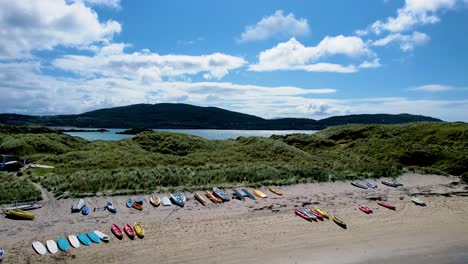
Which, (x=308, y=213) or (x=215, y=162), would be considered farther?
(x=215, y=162)

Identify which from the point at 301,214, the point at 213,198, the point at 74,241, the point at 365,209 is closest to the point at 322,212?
the point at 301,214

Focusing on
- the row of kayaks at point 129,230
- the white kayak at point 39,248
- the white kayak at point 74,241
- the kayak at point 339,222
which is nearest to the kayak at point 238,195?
the kayak at point 339,222

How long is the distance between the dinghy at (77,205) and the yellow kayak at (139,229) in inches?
142

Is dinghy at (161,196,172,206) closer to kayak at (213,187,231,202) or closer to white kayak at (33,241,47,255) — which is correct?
kayak at (213,187,231,202)

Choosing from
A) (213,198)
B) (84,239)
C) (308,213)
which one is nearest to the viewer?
(84,239)

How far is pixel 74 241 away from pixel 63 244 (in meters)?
0.44

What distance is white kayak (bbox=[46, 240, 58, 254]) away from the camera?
43.5 ft

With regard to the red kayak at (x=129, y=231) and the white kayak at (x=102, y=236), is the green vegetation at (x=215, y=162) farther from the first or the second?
the white kayak at (x=102, y=236)

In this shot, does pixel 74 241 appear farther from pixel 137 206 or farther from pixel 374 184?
pixel 374 184

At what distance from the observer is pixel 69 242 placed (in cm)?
1407

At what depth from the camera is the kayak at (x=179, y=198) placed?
63.1 feet

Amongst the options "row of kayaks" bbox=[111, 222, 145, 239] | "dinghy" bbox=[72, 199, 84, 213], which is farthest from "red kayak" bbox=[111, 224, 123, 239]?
"dinghy" bbox=[72, 199, 84, 213]

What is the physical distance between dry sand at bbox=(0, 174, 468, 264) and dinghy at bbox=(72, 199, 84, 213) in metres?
0.33

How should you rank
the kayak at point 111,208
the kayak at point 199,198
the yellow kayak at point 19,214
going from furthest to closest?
1. the kayak at point 199,198
2. the kayak at point 111,208
3. the yellow kayak at point 19,214
